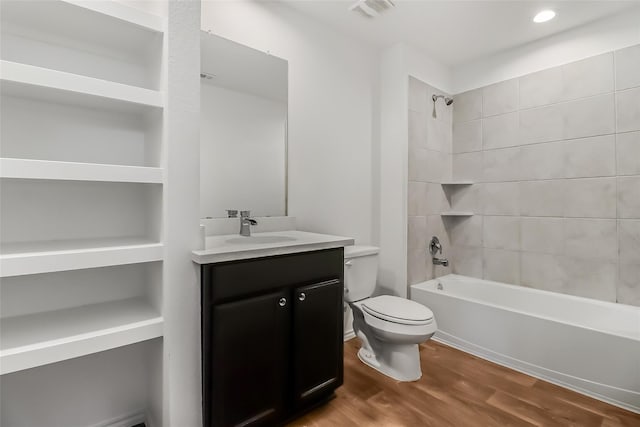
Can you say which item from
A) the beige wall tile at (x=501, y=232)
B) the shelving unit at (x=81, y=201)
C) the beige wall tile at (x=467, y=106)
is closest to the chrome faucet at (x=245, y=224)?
the shelving unit at (x=81, y=201)

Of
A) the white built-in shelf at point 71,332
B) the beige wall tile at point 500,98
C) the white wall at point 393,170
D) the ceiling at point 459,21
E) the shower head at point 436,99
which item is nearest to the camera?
the white built-in shelf at point 71,332

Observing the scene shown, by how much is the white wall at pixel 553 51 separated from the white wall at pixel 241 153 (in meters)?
1.99

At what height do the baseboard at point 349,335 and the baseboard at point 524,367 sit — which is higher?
the baseboard at point 349,335

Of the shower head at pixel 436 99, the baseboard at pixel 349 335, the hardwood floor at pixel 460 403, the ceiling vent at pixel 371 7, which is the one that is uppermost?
the ceiling vent at pixel 371 7

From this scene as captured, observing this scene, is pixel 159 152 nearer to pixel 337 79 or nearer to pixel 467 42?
pixel 337 79

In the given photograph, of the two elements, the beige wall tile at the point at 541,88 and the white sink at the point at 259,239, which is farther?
the beige wall tile at the point at 541,88

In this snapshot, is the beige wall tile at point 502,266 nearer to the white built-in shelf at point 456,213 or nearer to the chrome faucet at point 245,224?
the white built-in shelf at point 456,213

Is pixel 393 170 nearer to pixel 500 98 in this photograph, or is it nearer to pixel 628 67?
pixel 500 98

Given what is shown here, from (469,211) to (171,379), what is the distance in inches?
108

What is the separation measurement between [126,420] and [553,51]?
12.3 feet

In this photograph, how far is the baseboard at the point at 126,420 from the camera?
1.44m

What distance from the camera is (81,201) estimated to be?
1.39m

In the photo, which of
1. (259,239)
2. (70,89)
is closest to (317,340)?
(259,239)

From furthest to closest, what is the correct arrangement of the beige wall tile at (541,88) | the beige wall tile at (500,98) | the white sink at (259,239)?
the beige wall tile at (500,98) → the beige wall tile at (541,88) → the white sink at (259,239)
